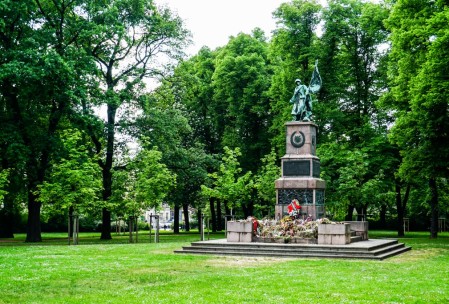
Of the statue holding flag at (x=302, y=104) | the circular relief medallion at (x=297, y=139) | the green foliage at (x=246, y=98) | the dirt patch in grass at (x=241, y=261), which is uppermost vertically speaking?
the green foliage at (x=246, y=98)

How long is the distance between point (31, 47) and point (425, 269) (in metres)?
24.5

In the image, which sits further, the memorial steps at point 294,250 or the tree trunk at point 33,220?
the tree trunk at point 33,220

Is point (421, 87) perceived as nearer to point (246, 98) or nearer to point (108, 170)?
point (246, 98)

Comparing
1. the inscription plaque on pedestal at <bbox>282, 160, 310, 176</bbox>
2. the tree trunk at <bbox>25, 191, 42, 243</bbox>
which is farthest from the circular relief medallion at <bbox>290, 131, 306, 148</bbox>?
the tree trunk at <bbox>25, 191, 42, 243</bbox>

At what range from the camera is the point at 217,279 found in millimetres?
15914

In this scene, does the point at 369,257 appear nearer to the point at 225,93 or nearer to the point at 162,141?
the point at 162,141

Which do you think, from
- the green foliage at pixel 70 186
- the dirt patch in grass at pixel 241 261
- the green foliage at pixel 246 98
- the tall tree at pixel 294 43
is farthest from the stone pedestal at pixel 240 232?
the green foliage at pixel 246 98

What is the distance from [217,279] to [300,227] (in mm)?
10190

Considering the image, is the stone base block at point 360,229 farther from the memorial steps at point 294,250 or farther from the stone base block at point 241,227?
the stone base block at point 241,227

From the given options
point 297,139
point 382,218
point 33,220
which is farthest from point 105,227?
point 382,218

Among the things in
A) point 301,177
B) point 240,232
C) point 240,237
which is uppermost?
point 301,177

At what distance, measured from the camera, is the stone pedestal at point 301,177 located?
1105 inches

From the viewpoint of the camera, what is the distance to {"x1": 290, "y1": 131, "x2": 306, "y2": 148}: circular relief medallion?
2928 cm

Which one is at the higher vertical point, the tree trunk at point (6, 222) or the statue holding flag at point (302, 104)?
the statue holding flag at point (302, 104)
